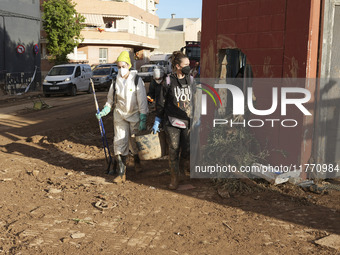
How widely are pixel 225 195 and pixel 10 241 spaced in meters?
2.99

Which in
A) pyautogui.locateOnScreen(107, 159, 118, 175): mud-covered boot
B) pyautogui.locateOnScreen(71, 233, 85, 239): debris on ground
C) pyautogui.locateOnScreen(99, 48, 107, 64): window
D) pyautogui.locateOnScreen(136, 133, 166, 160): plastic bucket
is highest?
pyautogui.locateOnScreen(99, 48, 107, 64): window

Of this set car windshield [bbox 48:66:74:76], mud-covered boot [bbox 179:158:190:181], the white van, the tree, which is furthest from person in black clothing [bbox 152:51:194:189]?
the tree

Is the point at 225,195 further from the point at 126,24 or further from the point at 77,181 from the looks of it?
the point at 126,24

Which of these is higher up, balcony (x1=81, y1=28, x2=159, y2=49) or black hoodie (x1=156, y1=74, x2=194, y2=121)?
balcony (x1=81, y1=28, x2=159, y2=49)

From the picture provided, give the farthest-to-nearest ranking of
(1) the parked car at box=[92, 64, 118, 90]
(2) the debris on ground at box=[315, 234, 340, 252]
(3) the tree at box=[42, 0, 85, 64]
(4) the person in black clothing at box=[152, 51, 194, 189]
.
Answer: (3) the tree at box=[42, 0, 85, 64]
(1) the parked car at box=[92, 64, 118, 90]
(4) the person in black clothing at box=[152, 51, 194, 189]
(2) the debris on ground at box=[315, 234, 340, 252]

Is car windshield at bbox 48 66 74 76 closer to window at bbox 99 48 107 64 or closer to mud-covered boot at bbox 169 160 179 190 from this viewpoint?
mud-covered boot at bbox 169 160 179 190

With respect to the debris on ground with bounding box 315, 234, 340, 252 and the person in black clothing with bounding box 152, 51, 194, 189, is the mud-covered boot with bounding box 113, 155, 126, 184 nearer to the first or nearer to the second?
the person in black clothing with bounding box 152, 51, 194, 189

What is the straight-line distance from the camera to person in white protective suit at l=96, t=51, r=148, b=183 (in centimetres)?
686

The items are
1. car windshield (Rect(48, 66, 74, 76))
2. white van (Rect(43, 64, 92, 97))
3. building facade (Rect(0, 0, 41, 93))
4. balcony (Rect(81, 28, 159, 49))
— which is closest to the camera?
white van (Rect(43, 64, 92, 97))

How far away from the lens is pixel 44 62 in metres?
39.4

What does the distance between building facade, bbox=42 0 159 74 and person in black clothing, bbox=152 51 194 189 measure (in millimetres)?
34702

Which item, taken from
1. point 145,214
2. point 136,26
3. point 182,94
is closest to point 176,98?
point 182,94

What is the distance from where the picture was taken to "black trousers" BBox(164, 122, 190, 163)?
Answer: 21.5ft

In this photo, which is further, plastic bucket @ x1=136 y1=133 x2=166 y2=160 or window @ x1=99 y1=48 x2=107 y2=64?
window @ x1=99 y1=48 x2=107 y2=64
